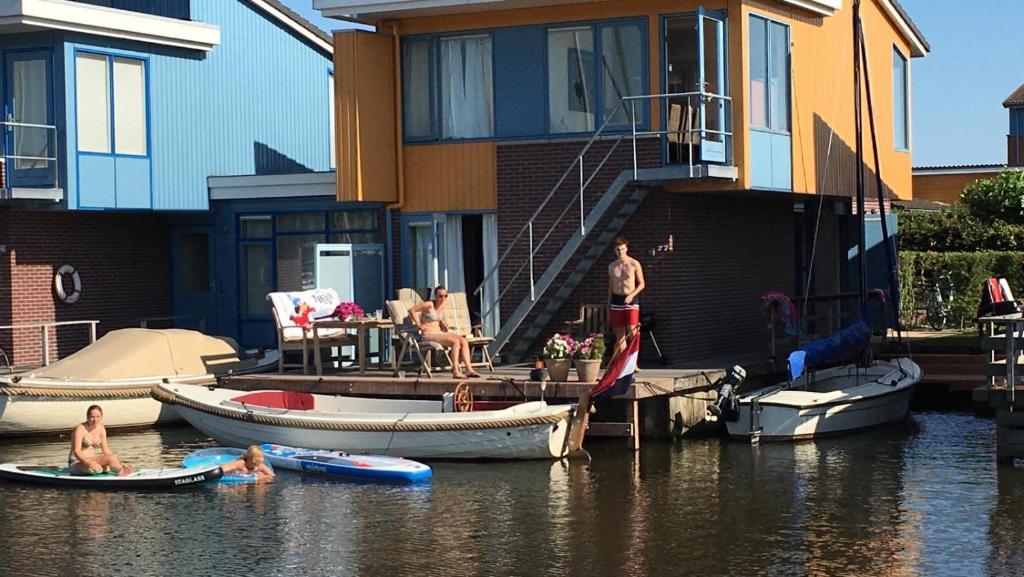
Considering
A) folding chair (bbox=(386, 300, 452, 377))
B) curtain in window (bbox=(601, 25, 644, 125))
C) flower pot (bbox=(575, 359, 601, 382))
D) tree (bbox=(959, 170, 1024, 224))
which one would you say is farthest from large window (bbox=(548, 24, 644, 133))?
tree (bbox=(959, 170, 1024, 224))

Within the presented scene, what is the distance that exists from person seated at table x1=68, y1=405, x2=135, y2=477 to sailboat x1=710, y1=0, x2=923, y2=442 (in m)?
7.41

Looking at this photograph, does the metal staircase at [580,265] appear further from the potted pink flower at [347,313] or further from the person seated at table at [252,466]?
the person seated at table at [252,466]

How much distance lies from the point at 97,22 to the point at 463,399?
401 inches

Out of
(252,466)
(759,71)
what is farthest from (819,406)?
(252,466)

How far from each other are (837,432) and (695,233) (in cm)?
422

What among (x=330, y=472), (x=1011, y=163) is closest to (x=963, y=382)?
(x=330, y=472)

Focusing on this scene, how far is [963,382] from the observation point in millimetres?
23656

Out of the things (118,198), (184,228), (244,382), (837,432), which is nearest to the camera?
(837,432)

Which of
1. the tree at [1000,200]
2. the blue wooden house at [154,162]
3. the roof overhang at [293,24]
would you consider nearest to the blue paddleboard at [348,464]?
the blue wooden house at [154,162]

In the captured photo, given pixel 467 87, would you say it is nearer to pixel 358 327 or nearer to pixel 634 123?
pixel 634 123

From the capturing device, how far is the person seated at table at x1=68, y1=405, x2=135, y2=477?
1758 cm

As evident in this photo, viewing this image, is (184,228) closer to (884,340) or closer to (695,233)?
(695,233)

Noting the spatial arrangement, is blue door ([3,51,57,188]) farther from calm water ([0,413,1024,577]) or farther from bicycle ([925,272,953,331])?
bicycle ([925,272,953,331])

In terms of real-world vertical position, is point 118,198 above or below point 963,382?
above
